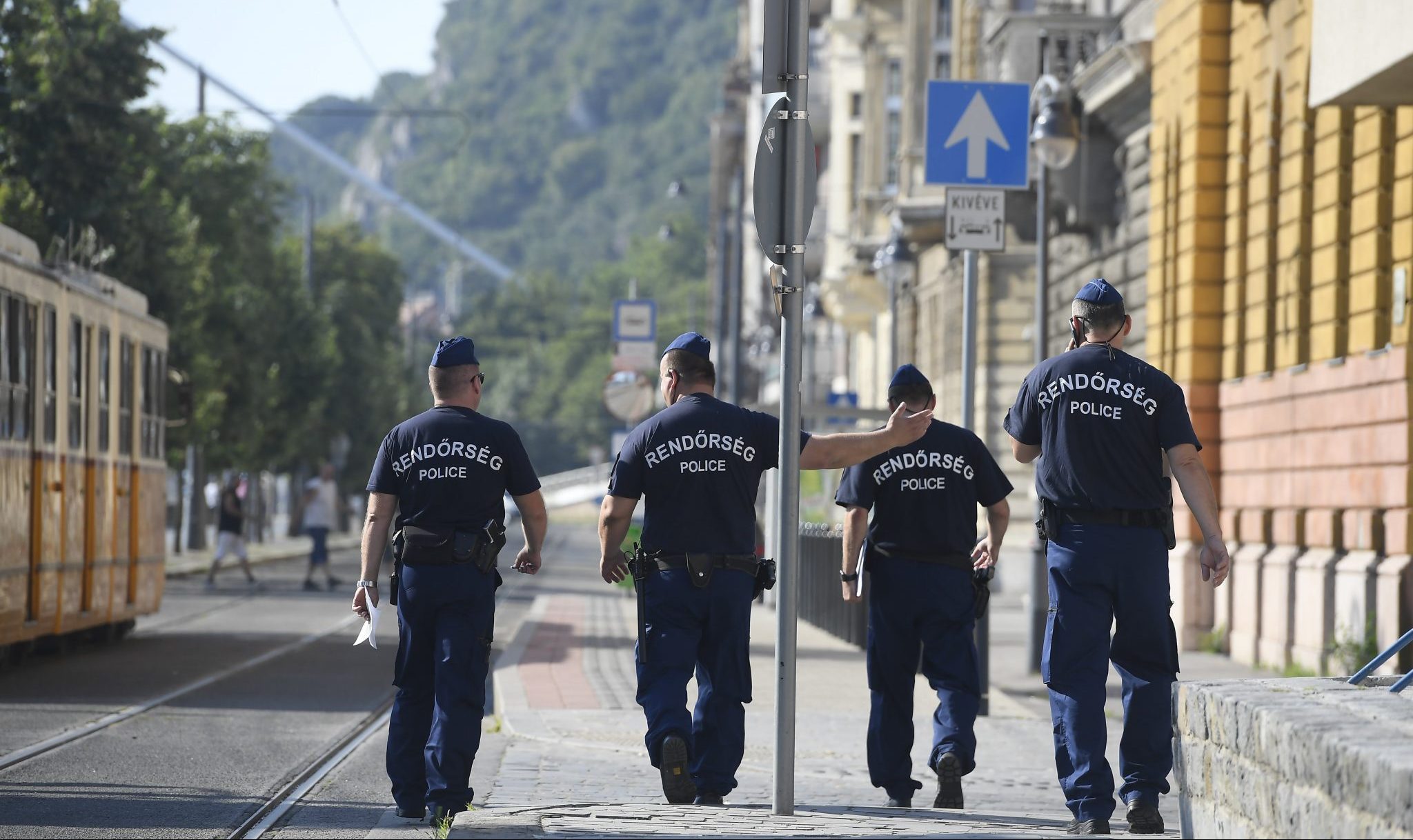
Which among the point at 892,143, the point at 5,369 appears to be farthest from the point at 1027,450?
the point at 892,143

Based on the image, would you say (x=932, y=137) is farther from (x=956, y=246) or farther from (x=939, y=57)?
(x=939, y=57)

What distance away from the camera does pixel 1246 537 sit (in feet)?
67.7

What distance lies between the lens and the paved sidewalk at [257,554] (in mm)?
41938

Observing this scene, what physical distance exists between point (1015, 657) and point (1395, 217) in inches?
231

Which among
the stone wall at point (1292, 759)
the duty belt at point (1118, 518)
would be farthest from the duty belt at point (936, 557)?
the stone wall at point (1292, 759)

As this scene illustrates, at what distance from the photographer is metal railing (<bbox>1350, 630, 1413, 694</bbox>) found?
21.5 feet

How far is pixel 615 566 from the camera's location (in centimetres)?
896

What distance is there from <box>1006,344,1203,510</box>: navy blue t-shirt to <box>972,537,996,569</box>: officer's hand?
1.38 meters

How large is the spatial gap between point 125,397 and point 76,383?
205cm

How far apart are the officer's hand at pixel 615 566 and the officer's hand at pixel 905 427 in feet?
3.82

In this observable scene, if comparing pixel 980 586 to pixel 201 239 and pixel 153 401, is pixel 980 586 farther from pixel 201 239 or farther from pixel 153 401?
pixel 201 239

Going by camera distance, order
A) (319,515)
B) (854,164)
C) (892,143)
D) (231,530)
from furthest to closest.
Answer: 1. (854,164)
2. (892,143)
3. (231,530)
4. (319,515)

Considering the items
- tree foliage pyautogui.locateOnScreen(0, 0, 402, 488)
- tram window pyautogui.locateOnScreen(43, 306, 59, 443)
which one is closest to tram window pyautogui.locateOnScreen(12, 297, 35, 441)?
tram window pyautogui.locateOnScreen(43, 306, 59, 443)

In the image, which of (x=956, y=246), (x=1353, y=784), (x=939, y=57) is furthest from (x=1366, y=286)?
(x=939, y=57)
